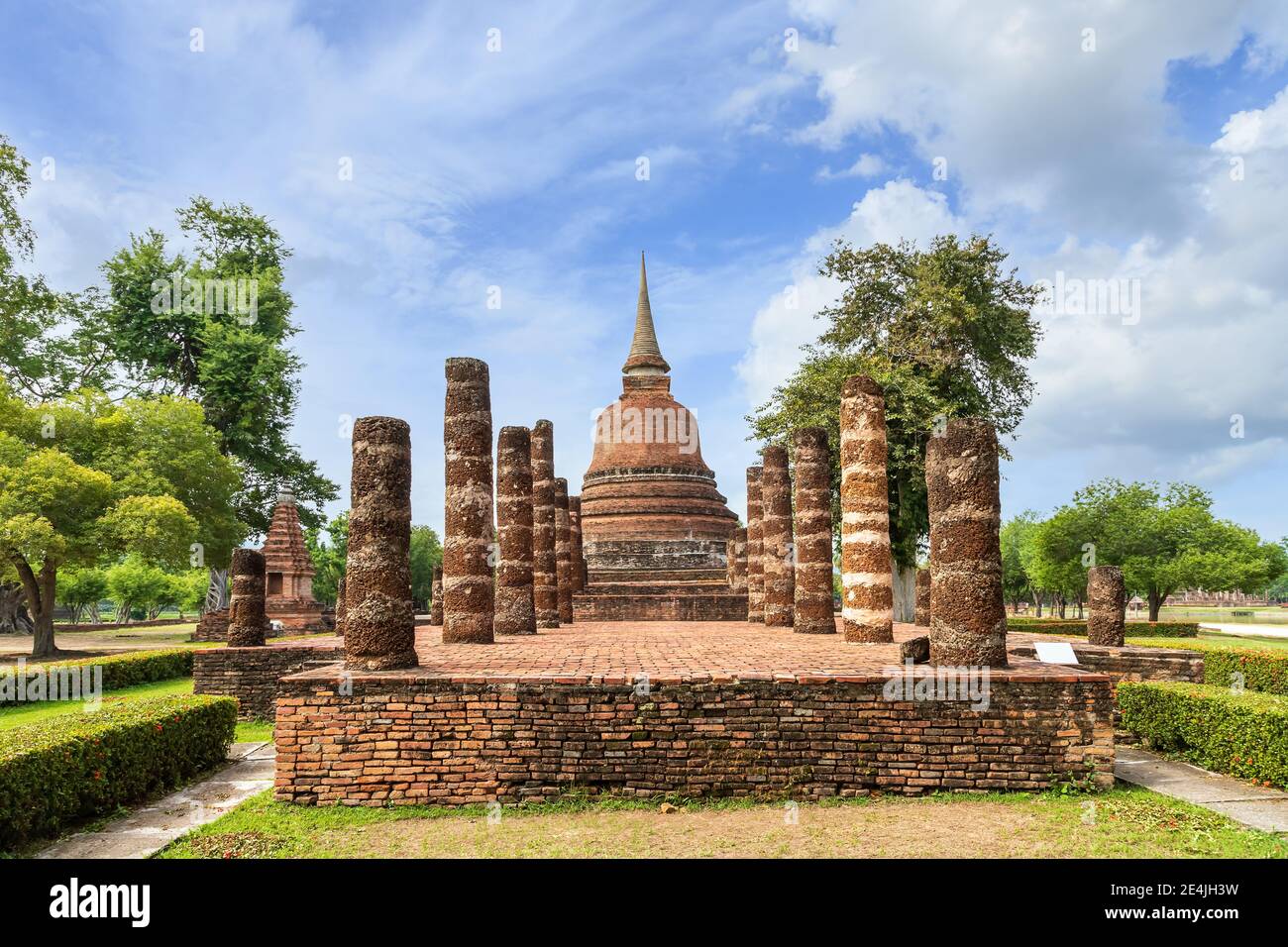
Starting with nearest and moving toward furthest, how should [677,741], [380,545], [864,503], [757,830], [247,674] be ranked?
[757,830] < [677,741] < [380,545] < [247,674] < [864,503]

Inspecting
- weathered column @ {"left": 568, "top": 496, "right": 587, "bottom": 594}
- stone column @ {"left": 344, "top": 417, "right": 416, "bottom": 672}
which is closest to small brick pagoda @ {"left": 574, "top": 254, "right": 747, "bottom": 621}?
weathered column @ {"left": 568, "top": 496, "right": 587, "bottom": 594}

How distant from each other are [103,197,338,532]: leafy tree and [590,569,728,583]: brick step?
1605 cm

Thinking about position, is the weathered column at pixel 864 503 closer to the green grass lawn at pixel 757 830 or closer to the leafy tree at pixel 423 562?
the green grass lawn at pixel 757 830

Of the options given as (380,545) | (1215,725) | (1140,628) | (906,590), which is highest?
(380,545)

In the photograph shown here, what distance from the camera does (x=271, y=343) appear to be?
117 ft

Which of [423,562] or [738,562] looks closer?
[738,562]

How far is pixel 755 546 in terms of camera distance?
915 inches

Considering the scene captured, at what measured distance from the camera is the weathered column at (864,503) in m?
13.7

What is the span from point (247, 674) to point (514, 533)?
5090 millimetres

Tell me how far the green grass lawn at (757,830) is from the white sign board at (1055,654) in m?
2.30

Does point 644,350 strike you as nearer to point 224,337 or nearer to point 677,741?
point 224,337

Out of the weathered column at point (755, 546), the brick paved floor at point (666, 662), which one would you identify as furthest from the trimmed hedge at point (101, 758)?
the weathered column at point (755, 546)

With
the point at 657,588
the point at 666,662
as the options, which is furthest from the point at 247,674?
the point at 657,588
